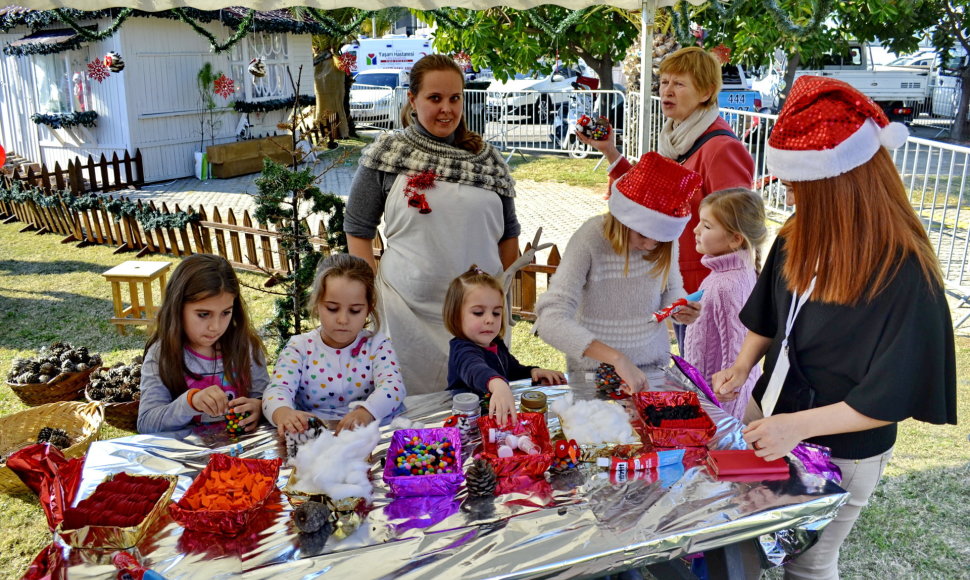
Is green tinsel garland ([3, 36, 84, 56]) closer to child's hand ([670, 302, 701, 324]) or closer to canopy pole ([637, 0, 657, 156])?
canopy pole ([637, 0, 657, 156])

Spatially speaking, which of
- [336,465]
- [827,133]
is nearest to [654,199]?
[827,133]

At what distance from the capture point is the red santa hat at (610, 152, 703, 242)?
2766mm

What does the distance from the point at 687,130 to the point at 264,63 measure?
13387 mm

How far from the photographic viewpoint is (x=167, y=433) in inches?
99.5

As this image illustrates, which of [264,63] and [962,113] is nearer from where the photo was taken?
[264,63]

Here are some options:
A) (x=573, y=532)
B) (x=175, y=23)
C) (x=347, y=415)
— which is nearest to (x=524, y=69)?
(x=175, y=23)

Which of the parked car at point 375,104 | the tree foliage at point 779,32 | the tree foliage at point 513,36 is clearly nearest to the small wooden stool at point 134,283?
the tree foliage at point 513,36

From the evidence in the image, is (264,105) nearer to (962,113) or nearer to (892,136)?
(892,136)

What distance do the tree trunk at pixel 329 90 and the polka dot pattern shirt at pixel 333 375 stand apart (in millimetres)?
16672

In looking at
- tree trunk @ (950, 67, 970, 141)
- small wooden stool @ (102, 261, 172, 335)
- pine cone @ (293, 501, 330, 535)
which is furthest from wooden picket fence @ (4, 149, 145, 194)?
tree trunk @ (950, 67, 970, 141)

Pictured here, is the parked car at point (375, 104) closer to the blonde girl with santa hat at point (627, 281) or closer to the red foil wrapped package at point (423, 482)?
the blonde girl with santa hat at point (627, 281)

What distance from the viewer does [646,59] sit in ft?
17.5

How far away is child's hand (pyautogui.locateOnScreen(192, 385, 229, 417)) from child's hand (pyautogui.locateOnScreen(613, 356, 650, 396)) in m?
1.35

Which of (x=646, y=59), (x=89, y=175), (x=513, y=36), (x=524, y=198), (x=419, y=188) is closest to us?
(x=419, y=188)
